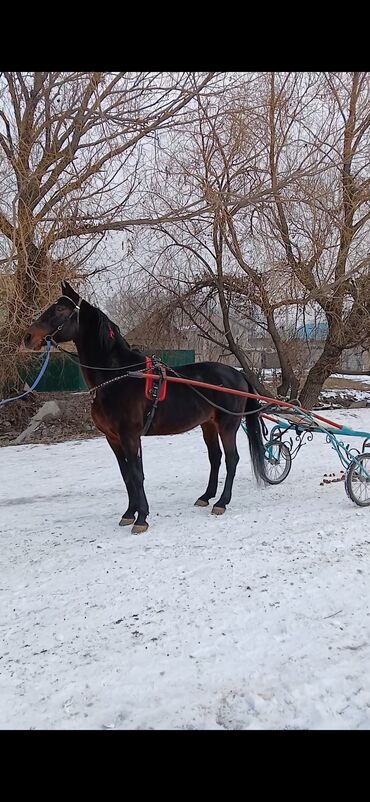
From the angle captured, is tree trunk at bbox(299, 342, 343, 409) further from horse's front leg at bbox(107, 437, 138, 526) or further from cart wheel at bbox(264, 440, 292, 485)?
horse's front leg at bbox(107, 437, 138, 526)

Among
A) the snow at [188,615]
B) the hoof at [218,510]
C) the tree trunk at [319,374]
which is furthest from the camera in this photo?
the tree trunk at [319,374]

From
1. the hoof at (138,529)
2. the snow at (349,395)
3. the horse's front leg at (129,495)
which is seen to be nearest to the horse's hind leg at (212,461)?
the horse's front leg at (129,495)

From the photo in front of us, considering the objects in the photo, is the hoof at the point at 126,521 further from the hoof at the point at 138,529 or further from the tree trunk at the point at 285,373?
the tree trunk at the point at 285,373

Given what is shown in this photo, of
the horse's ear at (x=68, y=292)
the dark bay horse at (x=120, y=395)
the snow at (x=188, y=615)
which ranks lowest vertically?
the snow at (x=188, y=615)

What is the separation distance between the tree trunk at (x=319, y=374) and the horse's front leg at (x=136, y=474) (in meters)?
10.4

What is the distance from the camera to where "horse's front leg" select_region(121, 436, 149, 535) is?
447 cm

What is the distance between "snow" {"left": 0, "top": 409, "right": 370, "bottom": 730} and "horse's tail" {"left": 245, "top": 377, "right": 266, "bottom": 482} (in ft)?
1.06

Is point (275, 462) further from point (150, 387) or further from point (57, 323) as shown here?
point (57, 323)

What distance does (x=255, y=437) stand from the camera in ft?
17.9

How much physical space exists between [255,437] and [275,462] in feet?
2.28

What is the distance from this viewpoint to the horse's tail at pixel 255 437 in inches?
215

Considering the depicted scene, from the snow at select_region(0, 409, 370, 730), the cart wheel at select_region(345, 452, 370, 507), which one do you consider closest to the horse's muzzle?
the snow at select_region(0, 409, 370, 730)

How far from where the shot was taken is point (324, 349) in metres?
14.7
